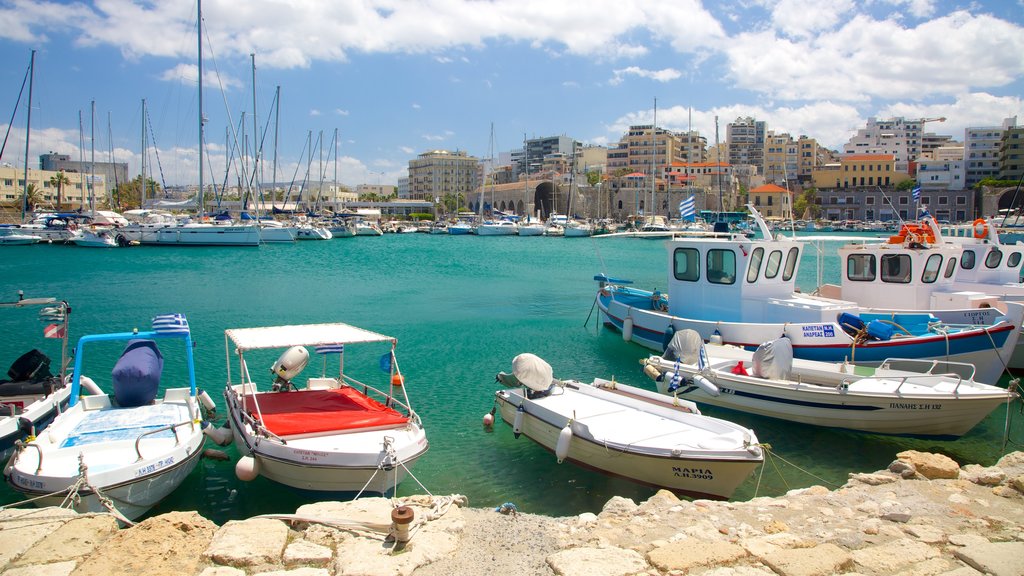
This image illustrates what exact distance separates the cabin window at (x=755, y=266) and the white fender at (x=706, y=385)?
16.3 feet

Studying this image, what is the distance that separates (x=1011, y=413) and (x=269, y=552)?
1419 centimetres

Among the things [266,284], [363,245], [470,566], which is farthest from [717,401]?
[363,245]

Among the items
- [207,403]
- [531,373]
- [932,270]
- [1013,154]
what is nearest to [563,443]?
[531,373]

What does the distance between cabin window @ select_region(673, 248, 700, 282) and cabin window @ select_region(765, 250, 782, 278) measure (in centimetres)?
173

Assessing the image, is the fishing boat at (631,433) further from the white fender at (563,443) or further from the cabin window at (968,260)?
the cabin window at (968,260)

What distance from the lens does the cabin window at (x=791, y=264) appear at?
17.0 metres

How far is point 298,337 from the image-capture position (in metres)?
10.7

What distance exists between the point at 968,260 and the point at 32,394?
937 inches

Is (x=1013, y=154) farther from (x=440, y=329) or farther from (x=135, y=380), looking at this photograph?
(x=135, y=380)

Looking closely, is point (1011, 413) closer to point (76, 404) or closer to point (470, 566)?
point (470, 566)

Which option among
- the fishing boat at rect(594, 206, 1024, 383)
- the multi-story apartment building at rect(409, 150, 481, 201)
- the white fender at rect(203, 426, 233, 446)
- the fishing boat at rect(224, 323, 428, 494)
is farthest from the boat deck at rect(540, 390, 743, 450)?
the multi-story apartment building at rect(409, 150, 481, 201)

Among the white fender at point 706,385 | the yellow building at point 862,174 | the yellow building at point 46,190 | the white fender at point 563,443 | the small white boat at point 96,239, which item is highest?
the yellow building at point 862,174

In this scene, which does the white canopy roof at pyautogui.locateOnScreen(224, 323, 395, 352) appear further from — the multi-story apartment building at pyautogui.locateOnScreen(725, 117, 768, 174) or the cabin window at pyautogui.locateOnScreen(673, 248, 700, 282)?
the multi-story apartment building at pyautogui.locateOnScreen(725, 117, 768, 174)

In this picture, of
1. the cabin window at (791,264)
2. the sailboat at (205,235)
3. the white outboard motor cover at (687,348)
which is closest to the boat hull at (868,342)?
the cabin window at (791,264)
